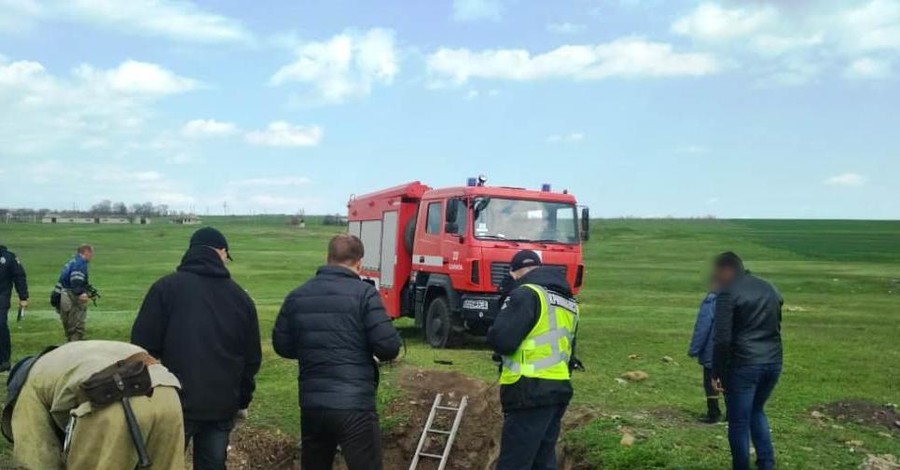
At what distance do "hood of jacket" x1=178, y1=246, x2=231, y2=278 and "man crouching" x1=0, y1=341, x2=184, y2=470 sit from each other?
4.83 feet

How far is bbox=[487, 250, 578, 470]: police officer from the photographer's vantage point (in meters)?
5.59

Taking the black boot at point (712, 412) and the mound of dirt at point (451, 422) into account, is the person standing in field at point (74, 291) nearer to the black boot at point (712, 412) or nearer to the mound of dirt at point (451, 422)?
the mound of dirt at point (451, 422)

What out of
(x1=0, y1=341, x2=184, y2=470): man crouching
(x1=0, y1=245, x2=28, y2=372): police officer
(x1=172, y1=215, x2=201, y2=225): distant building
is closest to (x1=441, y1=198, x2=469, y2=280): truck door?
(x1=0, y1=245, x2=28, y2=372): police officer

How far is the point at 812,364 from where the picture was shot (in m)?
14.1

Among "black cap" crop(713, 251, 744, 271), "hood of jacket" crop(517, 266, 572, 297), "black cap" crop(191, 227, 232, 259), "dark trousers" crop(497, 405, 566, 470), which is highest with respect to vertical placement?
"black cap" crop(191, 227, 232, 259)

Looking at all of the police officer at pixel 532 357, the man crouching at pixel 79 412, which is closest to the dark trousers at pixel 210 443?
the man crouching at pixel 79 412

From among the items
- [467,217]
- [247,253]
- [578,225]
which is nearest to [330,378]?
[467,217]

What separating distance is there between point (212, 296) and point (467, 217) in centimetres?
871

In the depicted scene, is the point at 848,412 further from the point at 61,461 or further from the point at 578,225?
the point at 61,461

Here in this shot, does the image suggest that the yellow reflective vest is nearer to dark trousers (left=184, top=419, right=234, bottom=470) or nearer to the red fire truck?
dark trousers (left=184, top=419, right=234, bottom=470)

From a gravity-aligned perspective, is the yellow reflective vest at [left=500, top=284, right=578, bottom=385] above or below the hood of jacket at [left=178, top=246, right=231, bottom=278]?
below

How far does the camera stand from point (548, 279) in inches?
226

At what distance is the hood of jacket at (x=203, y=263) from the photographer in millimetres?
5301

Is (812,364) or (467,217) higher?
(467,217)
